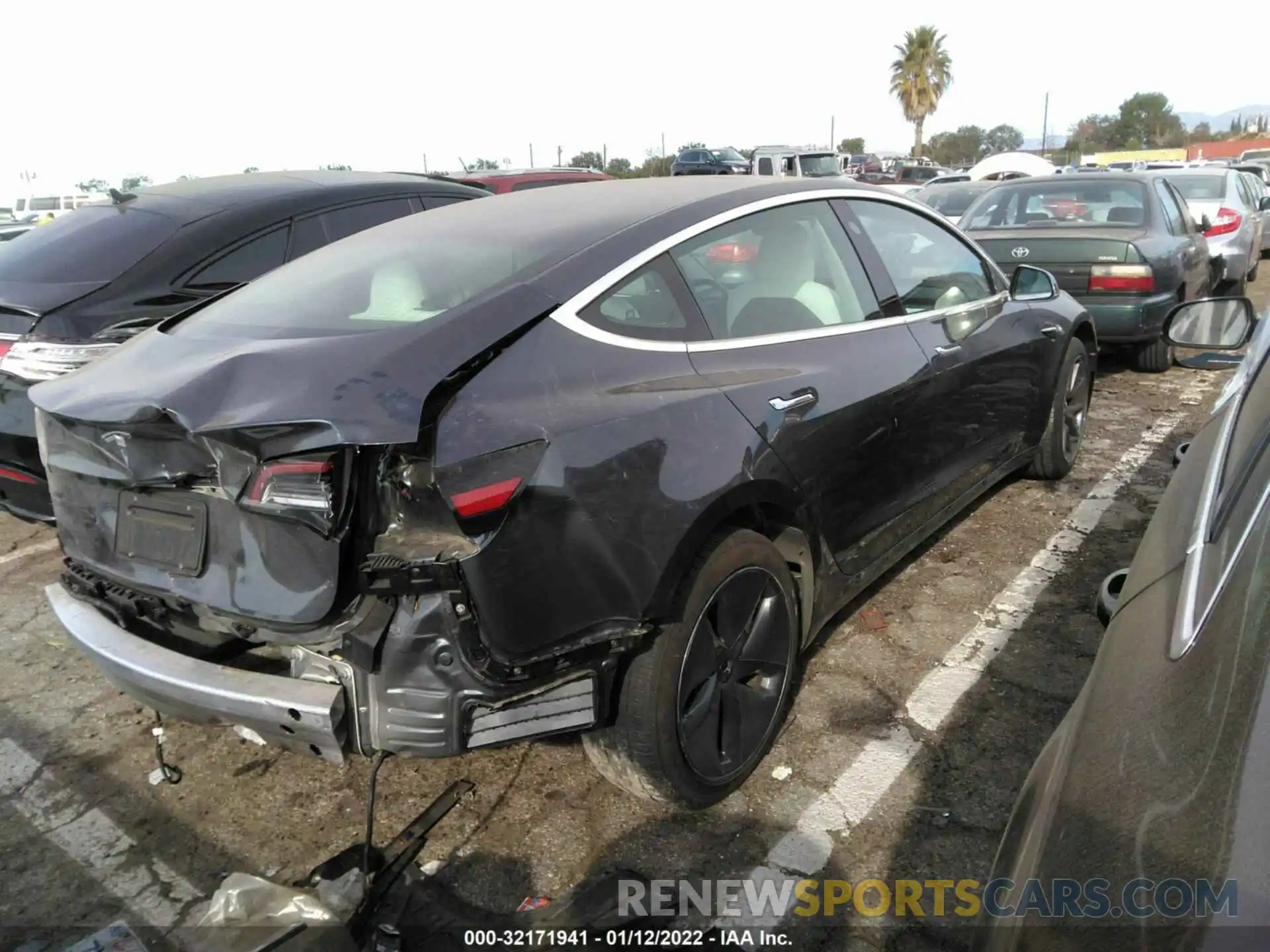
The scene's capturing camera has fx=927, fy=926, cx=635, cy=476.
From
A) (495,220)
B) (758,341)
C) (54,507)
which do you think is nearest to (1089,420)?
(758,341)

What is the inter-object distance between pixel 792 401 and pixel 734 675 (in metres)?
0.81

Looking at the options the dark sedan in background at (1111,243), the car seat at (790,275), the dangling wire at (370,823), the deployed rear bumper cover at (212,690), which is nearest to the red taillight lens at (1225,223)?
the dark sedan in background at (1111,243)

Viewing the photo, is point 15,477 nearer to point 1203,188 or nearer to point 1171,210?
point 1171,210

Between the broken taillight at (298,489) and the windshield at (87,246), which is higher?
the windshield at (87,246)

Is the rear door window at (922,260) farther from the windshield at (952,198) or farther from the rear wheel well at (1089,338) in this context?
the windshield at (952,198)

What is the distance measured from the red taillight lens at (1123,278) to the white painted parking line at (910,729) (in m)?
2.66

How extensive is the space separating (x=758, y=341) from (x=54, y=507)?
2.03 metres

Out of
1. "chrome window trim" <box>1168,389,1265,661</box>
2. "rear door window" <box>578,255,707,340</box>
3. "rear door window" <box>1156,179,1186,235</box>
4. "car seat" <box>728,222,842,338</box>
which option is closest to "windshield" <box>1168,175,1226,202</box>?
"rear door window" <box>1156,179,1186,235</box>

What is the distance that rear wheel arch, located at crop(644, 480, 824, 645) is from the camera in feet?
7.47

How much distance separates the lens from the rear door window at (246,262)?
176 inches

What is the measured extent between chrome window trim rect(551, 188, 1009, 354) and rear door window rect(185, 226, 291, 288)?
8.26 feet

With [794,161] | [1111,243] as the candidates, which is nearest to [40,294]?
[1111,243]

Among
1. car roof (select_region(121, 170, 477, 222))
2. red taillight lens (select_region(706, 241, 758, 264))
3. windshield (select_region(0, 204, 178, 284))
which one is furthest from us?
car roof (select_region(121, 170, 477, 222))

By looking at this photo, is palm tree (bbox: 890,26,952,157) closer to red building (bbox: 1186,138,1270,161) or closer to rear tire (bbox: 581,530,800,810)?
red building (bbox: 1186,138,1270,161)
